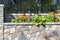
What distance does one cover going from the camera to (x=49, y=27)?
791 centimetres

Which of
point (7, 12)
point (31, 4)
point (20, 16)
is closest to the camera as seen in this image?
point (20, 16)

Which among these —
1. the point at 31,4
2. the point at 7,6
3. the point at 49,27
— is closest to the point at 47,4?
the point at 31,4

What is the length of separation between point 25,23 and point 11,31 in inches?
→ 23.1

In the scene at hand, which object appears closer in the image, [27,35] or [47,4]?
[27,35]

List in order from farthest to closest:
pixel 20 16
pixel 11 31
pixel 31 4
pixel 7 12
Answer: pixel 31 4 < pixel 7 12 < pixel 20 16 < pixel 11 31

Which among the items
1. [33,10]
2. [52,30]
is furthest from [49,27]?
[33,10]

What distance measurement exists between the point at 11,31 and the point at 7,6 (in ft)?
7.96

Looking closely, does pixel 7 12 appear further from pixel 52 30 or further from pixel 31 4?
pixel 52 30

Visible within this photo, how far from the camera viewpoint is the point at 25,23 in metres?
7.86

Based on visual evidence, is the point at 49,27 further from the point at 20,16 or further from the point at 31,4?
the point at 31,4

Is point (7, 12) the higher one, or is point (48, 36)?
point (7, 12)

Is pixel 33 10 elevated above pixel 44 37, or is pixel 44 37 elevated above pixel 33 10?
pixel 33 10

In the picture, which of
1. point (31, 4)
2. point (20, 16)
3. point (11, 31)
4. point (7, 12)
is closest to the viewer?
point (11, 31)

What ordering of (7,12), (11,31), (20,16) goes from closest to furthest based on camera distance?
(11,31)
(20,16)
(7,12)
